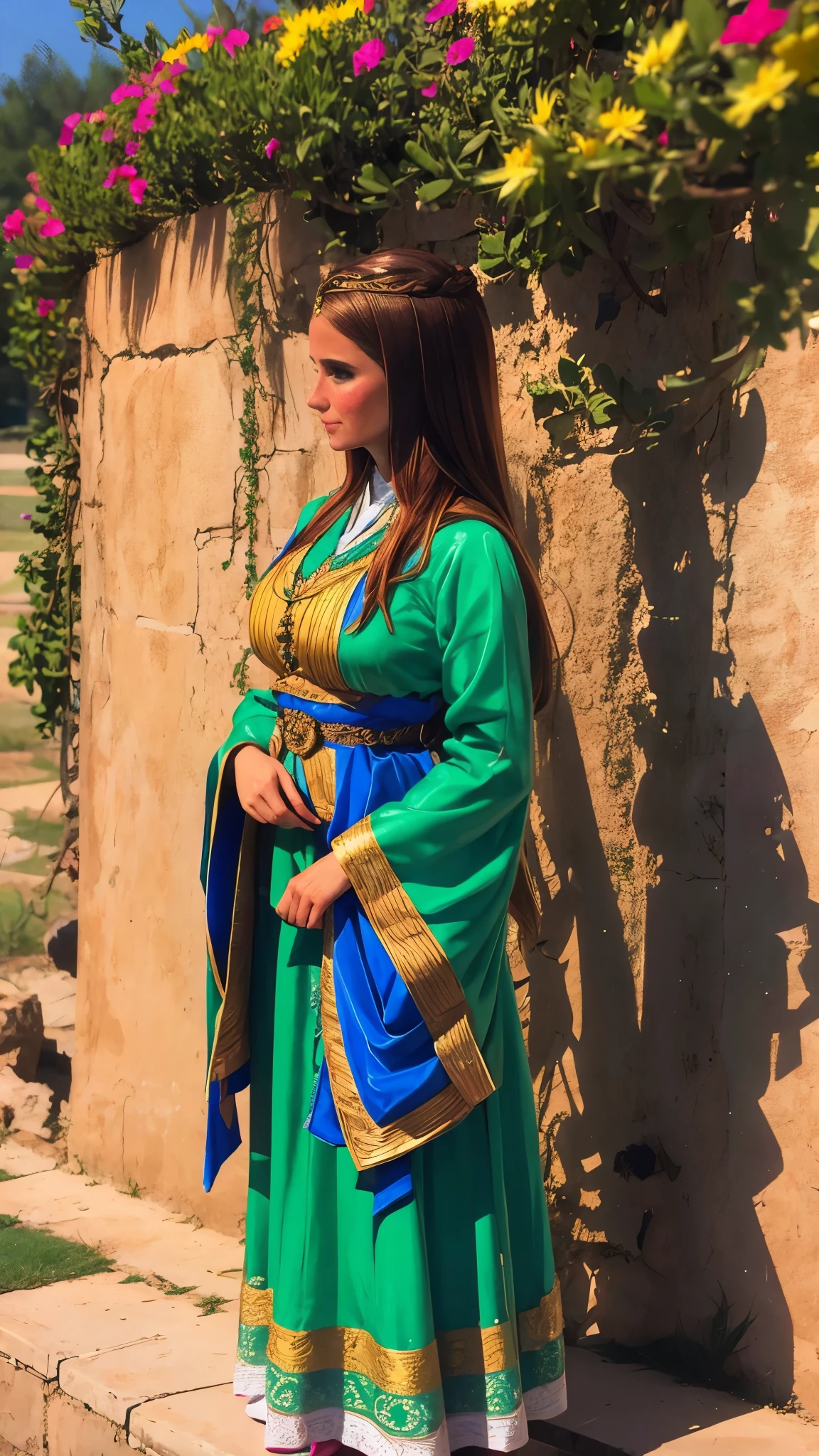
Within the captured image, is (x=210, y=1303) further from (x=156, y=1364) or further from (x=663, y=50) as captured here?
(x=663, y=50)

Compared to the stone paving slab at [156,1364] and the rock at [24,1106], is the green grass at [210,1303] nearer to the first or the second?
the stone paving slab at [156,1364]

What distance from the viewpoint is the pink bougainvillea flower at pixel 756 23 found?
134cm

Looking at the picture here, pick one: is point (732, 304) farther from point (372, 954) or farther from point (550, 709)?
point (550, 709)

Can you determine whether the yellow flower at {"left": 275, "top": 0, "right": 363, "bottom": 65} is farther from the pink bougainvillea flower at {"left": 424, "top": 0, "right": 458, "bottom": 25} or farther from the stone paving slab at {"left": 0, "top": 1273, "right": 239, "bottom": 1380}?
the stone paving slab at {"left": 0, "top": 1273, "right": 239, "bottom": 1380}

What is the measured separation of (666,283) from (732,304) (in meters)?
0.97

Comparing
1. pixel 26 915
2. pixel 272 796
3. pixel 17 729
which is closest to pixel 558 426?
pixel 272 796

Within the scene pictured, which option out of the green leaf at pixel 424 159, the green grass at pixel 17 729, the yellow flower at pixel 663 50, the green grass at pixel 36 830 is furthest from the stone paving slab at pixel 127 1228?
the green grass at pixel 17 729

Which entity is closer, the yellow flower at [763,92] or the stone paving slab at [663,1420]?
the yellow flower at [763,92]

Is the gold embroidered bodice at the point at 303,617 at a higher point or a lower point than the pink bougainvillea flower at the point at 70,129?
lower

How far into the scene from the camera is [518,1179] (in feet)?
7.27

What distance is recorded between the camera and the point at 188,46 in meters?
3.21

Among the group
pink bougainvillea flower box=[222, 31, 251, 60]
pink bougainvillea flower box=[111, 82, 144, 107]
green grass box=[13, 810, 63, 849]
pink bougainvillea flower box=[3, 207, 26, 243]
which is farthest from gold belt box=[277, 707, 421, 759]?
green grass box=[13, 810, 63, 849]

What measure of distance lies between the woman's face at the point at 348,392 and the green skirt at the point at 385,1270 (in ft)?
2.10

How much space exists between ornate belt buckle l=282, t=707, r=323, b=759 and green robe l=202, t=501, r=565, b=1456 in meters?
0.04
